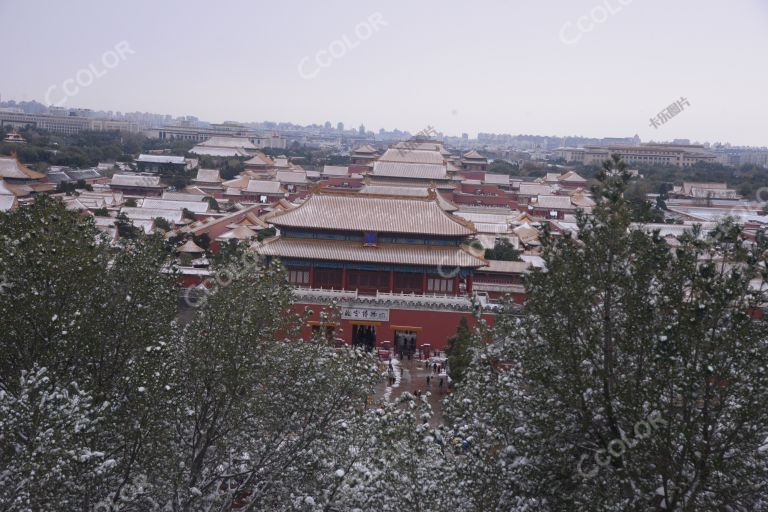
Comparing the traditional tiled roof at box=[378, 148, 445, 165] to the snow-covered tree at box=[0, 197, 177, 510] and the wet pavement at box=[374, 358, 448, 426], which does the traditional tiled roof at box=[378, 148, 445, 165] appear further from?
the snow-covered tree at box=[0, 197, 177, 510]

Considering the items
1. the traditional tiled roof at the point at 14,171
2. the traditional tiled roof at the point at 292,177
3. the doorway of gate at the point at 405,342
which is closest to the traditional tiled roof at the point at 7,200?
the traditional tiled roof at the point at 14,171

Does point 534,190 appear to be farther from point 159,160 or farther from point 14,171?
point 14,171

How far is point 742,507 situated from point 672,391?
1476 millimetres

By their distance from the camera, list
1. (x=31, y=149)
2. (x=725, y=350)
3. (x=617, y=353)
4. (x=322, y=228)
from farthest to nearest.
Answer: (x=31, y=149)
(x=322, y=228)
(x=617, y=353)
(x=725, y=350)

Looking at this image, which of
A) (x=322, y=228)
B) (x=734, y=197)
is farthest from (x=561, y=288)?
(x=734, y=197)

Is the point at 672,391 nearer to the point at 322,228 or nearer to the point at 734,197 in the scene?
the point at 322,228

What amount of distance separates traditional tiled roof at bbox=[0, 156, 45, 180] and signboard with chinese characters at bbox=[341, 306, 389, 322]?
98.3 ft

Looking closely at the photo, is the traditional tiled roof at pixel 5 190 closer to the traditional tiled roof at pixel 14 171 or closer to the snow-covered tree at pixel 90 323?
the traditional tiled roof at pixel 14 171

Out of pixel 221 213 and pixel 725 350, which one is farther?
pixel 221 213

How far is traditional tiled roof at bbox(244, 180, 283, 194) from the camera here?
52.4m

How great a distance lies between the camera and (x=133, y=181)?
50375 mm

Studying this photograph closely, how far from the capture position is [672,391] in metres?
6.71

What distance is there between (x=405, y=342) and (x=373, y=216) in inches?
136

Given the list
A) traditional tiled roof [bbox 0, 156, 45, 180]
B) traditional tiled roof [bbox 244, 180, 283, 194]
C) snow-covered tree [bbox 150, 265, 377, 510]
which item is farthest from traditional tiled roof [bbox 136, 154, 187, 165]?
snow-covered tree [bbox 150, 265, 377, 510]
